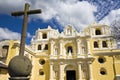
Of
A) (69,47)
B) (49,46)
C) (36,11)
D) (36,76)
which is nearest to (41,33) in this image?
(49,46)

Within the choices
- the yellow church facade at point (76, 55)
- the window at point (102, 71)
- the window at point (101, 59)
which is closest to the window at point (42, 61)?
the yellow church facade at point (76, 55)

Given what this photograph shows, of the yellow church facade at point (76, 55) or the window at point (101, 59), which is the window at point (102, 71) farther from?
the window at point (101, 59)

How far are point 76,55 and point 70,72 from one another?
127 inches

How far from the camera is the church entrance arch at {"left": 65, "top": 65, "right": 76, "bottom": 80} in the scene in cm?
2766

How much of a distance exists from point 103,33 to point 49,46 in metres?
10.3

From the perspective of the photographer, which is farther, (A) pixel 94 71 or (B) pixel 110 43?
(B) pixel 110 43

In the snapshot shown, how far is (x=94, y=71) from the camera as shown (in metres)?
26.3

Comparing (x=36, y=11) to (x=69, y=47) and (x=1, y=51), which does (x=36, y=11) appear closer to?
(x=1, y=51)

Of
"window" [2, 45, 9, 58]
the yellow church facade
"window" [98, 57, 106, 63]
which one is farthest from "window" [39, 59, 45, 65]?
"window" [98, 57, 106, 63]

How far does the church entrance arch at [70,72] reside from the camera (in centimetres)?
2766

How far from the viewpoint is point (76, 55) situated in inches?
1085

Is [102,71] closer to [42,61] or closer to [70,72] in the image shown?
[70,72]

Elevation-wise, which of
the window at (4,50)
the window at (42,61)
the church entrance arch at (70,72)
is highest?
the window at (4,50)

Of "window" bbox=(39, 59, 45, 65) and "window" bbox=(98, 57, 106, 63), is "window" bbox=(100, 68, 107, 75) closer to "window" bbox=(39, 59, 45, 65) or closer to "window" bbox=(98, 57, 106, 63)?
"window" bbox=(98, 57, 106, 63)
